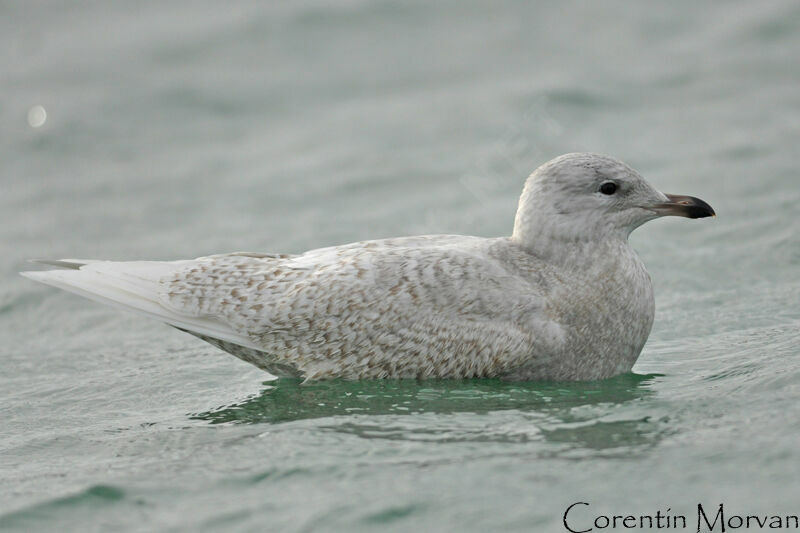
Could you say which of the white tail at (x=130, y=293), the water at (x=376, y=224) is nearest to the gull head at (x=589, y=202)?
the water at (x=376, y=224)

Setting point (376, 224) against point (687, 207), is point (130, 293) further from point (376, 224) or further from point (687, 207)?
point (376, 224)

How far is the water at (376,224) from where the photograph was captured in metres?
5.05

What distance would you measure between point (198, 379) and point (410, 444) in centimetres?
241

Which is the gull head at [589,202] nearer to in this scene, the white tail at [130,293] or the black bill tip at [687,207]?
the black bill tip at [687,207]

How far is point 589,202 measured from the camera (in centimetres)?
685

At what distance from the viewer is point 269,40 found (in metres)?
14.3

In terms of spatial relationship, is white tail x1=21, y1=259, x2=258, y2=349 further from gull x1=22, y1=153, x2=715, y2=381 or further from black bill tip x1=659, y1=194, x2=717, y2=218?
black bill tip x1=659, y1=194, x2=717, y2=218

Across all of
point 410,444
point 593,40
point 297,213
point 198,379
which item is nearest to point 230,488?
point 410,444

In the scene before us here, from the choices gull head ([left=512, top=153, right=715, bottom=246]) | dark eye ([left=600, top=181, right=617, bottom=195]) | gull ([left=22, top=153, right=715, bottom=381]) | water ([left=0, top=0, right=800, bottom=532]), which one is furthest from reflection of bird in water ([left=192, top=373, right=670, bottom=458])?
dark eye ([left=600, top=181, right=617, bottom=195])

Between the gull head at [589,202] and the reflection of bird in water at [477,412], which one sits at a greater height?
the gull head at [589,202]

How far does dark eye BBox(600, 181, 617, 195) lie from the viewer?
22.5ft

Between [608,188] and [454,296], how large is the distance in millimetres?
1117

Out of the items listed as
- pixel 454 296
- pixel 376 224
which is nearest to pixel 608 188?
pixel 454 296

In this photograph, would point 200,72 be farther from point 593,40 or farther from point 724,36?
point 724,36
